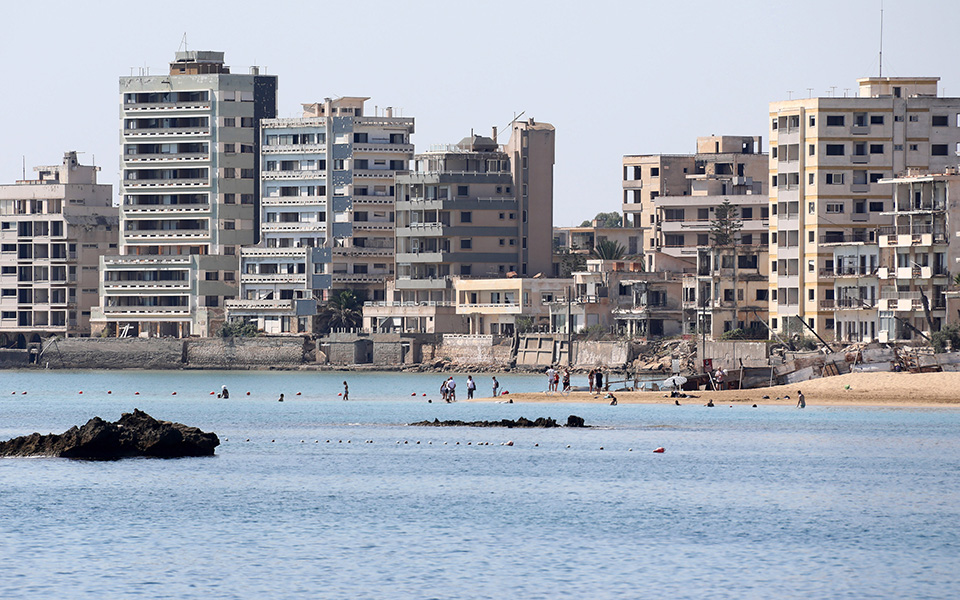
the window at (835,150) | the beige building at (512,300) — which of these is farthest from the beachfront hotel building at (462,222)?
the window at (835,150)

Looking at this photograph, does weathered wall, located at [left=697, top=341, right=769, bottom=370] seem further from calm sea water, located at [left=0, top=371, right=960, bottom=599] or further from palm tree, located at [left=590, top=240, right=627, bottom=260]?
calm sea water, located at [left=0, top=371, right=960, bottom=599]

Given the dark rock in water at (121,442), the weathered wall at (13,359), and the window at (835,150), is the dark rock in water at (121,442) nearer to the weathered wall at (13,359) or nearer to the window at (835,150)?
the window at (835,150)

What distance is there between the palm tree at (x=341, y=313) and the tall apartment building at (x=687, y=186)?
3111cm

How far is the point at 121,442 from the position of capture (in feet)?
221

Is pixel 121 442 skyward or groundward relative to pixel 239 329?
groundward

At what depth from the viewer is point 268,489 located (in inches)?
2322

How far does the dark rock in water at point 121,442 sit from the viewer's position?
2606 inches

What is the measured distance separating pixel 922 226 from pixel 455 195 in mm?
59474

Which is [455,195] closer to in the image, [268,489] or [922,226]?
[922,226]

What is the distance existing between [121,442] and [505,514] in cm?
2095

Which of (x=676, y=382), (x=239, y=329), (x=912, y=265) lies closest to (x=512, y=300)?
(x=239, y=329)

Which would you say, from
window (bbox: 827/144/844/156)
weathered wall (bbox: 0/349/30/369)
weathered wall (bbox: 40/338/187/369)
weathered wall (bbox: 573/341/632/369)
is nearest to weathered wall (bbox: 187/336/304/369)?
weathered wall (bbox: 40/338/187/369)

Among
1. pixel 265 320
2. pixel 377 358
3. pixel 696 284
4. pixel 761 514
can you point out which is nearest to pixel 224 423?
pixel 761 514

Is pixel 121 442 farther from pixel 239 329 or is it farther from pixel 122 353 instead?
pixel 122 353
